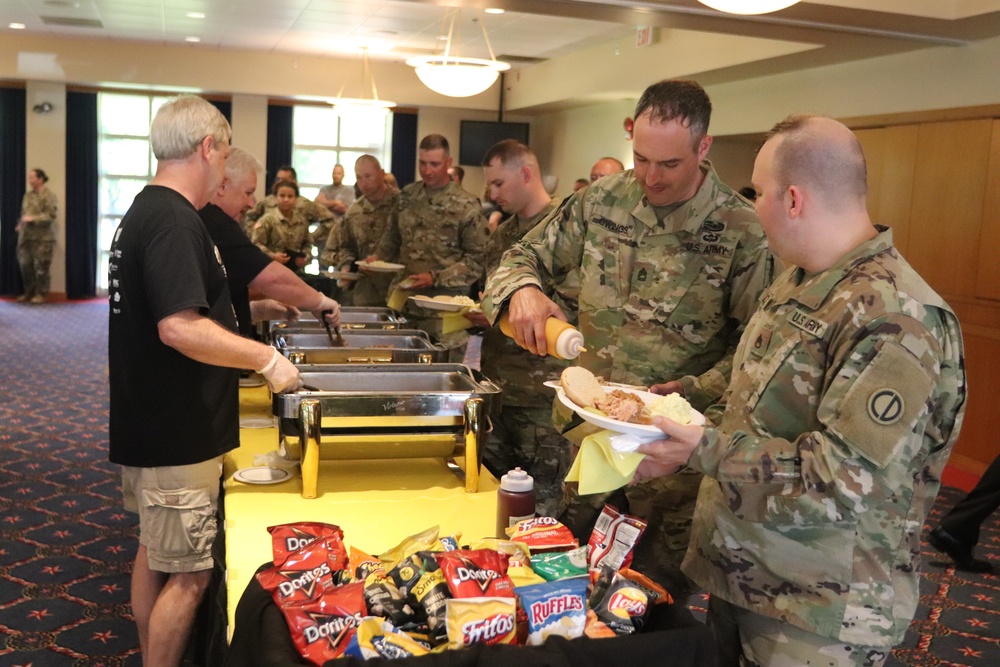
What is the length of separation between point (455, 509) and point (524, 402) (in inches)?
41.8

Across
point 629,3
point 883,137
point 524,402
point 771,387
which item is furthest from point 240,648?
point 883,137

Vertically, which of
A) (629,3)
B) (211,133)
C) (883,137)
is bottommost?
(211,133)

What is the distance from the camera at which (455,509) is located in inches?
72.1

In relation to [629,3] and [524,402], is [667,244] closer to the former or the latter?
[524,402]

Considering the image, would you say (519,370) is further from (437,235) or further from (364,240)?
(364,240)

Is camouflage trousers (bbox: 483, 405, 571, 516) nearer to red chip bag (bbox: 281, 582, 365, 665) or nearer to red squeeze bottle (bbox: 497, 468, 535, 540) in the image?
red squeeze bottle (bbox: 497, 468, 535, 540)

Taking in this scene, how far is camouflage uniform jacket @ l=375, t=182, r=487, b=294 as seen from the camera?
4.50 metres

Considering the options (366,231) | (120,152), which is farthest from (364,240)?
(120,152)

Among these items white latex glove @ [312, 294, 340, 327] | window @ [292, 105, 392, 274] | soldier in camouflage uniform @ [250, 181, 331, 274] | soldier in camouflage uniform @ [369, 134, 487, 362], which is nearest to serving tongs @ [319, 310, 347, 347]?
white latex glove @ [312, 294, 340, 327]

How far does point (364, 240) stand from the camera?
538cm

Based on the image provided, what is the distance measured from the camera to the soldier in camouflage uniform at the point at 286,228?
22.3ft

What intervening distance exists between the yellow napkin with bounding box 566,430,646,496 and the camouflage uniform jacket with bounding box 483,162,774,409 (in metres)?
0.55

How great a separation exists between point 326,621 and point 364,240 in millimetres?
4449

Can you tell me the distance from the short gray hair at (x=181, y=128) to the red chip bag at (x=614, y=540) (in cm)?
127
